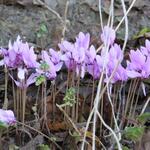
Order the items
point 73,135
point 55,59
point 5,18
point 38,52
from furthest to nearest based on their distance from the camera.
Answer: point 5,18
point 38,52
point 55,59
point 73,135

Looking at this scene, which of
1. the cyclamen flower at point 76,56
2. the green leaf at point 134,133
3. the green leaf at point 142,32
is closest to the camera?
the green leaf at point 134,133

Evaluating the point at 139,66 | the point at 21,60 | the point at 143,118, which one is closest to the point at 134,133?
the point at 143,118

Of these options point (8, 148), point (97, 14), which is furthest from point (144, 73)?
point (97, 14)

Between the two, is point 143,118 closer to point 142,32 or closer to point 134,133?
point 134,133

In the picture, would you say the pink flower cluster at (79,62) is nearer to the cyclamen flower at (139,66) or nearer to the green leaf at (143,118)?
the cyclamen flower at (139,66)

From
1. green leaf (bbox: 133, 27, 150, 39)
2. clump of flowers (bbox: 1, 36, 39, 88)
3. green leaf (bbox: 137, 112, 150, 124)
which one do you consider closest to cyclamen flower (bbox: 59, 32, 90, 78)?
clump of flowers (bbox: 1, 36, 39, 88)

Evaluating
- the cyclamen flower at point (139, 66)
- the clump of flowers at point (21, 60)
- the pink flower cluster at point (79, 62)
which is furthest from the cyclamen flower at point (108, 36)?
the clump of flowers at point (21, 60)

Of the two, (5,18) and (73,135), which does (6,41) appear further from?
(73,135)
